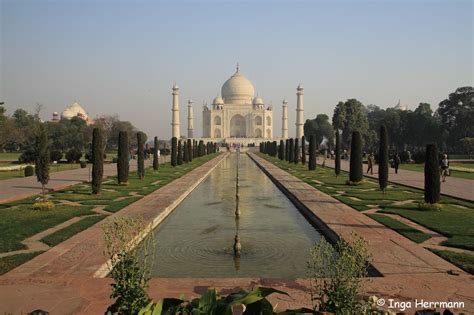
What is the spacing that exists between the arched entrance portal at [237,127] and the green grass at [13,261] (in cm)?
6689

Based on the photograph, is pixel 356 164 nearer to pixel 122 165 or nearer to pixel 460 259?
pixel 122 165

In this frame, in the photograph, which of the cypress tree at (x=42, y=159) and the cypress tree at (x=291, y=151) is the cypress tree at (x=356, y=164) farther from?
the cypress tree at (x=291, y=151)

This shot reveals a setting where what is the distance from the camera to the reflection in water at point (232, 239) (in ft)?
16.0

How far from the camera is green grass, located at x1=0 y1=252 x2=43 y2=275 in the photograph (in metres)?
4.53

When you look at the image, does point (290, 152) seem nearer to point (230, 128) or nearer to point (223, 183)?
point (223, 183)

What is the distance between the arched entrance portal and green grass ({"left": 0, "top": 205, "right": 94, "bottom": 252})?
6363 cm

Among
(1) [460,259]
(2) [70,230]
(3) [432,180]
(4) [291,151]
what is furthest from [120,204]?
(4) [291,151]

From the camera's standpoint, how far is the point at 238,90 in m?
69.9

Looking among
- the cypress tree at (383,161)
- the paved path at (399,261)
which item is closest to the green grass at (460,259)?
the paved path at (399,261)

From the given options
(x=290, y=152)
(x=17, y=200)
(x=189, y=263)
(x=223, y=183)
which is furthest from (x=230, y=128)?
(x=189, y=263)

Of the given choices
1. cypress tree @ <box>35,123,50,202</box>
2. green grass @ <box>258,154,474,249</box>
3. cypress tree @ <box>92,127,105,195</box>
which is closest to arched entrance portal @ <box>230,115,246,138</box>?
green grass @ <box>258,154,474,249</box>

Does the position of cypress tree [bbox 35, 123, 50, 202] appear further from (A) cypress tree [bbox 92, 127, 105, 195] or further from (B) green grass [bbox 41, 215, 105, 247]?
(B) green grass [bbox 41, 215, 105, 247]

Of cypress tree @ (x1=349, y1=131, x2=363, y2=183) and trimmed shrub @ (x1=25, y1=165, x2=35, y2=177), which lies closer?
cypress tree @ (x1=349, y1=131, x2=363, y2=183)

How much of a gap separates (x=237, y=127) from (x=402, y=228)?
66837 mm
